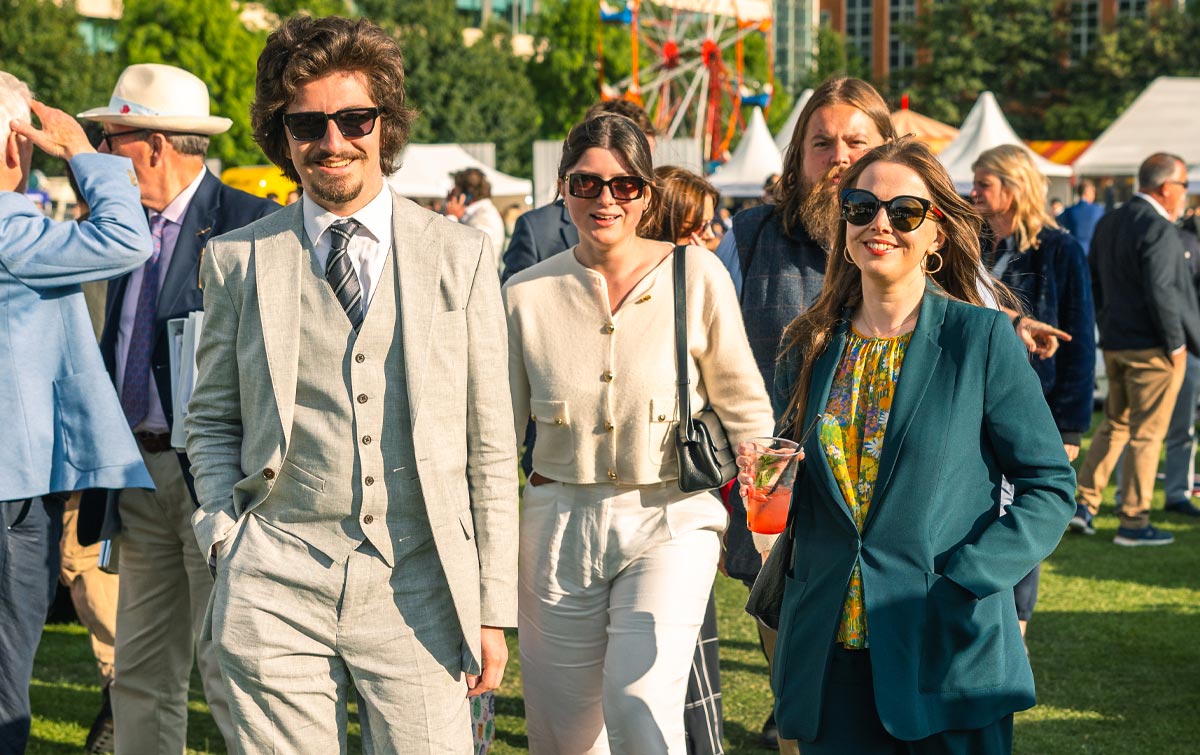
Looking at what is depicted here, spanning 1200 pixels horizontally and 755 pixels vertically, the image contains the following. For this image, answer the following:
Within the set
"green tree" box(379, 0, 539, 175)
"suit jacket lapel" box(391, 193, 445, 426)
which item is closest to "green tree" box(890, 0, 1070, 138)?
"green tree" box(379, 0, 539, 175)

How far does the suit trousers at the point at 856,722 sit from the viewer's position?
2.87 meters

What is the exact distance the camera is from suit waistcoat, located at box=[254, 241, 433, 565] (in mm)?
2869

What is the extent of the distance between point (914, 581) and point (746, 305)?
1858 millimetres

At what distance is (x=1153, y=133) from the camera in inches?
844

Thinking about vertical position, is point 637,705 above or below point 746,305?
below

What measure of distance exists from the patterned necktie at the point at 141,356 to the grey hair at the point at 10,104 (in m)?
0.61

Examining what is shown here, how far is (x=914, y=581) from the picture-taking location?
9.21 ft

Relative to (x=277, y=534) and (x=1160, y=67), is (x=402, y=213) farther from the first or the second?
(x=1160, y=67)

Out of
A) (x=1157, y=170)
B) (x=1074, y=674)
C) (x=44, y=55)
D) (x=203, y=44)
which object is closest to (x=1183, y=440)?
(x=1157, y=170)

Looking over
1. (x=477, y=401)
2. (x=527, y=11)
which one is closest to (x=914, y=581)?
(x=477, y=401)

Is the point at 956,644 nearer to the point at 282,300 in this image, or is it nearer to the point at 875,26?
the point at 282,300

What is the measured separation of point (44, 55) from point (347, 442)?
42683 millimetres

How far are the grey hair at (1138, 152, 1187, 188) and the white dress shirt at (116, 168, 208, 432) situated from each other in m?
6.84

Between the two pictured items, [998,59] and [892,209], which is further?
[998,59]
